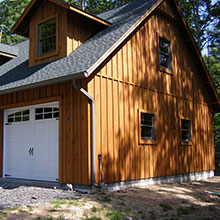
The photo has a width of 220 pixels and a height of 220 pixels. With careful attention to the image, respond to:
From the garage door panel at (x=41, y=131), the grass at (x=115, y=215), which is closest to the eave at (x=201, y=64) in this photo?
the garage door panel at (x=41, y=131)

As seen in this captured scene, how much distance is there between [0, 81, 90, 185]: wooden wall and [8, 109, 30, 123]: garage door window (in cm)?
147

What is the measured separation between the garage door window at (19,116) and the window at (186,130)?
6270 mm

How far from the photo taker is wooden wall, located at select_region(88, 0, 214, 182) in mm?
8602

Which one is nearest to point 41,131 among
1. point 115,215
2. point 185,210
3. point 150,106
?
point 150,106

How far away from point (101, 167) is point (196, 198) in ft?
9.75

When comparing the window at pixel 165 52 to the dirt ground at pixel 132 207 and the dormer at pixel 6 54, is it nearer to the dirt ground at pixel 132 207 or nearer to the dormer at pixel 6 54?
the dirt ground at pixel 132 207

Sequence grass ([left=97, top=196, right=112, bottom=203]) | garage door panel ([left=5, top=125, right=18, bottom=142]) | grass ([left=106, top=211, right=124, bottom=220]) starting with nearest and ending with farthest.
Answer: grass ([left=106, top=211, right=124, bottom=220]) < grass ([left=97, top=196, right=112, bottom=203]) < garage door panel ([left=5, top=125, right=18, bottom=142])

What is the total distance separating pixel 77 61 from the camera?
873 centimetres

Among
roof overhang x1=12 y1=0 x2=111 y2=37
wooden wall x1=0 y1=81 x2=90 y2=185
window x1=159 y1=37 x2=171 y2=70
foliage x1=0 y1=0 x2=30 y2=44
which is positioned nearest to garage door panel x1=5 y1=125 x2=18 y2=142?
wooden wall x1=0 y1=81 x2=90 y2=185

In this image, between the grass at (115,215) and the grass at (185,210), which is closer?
the grass at (115,215)

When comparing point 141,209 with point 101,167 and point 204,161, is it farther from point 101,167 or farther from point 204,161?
point 204,161

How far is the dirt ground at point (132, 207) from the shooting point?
5.84m

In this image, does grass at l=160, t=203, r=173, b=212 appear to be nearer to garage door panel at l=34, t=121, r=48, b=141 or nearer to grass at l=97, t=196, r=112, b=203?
grass at l=97, t=196, r=112, b=203

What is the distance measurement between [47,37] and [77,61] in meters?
2.23
